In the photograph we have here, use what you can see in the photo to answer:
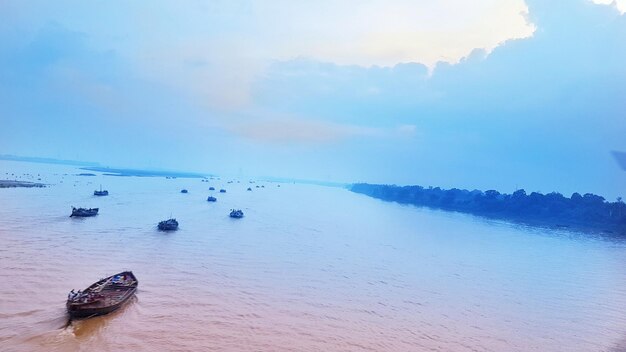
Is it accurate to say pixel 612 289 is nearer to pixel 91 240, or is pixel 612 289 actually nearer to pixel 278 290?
pixel 278 290

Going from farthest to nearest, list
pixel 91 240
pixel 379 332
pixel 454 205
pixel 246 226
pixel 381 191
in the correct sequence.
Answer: pixel 381 191 → pixel 454 205 → pixel 246 226 → pixel 91 240 → pixel 379 332

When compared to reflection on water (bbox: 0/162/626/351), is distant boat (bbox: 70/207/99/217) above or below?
above

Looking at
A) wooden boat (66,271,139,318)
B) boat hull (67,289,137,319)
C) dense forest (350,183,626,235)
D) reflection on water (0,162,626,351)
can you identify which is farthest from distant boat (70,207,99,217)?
dense forest (350,183,626,235)

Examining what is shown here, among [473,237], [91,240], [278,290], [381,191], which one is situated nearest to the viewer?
[278,290]

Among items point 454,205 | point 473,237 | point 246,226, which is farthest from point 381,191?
point 246,226

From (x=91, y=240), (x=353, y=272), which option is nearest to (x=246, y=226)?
(x=91, y=240)

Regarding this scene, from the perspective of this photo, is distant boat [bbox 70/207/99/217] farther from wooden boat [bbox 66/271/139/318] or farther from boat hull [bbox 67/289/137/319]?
boat hull [bbox 67/289/137/319]

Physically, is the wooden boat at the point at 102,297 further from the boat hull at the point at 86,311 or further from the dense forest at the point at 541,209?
the dense forest at the point at 541,209

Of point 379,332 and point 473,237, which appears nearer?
point 379,332
